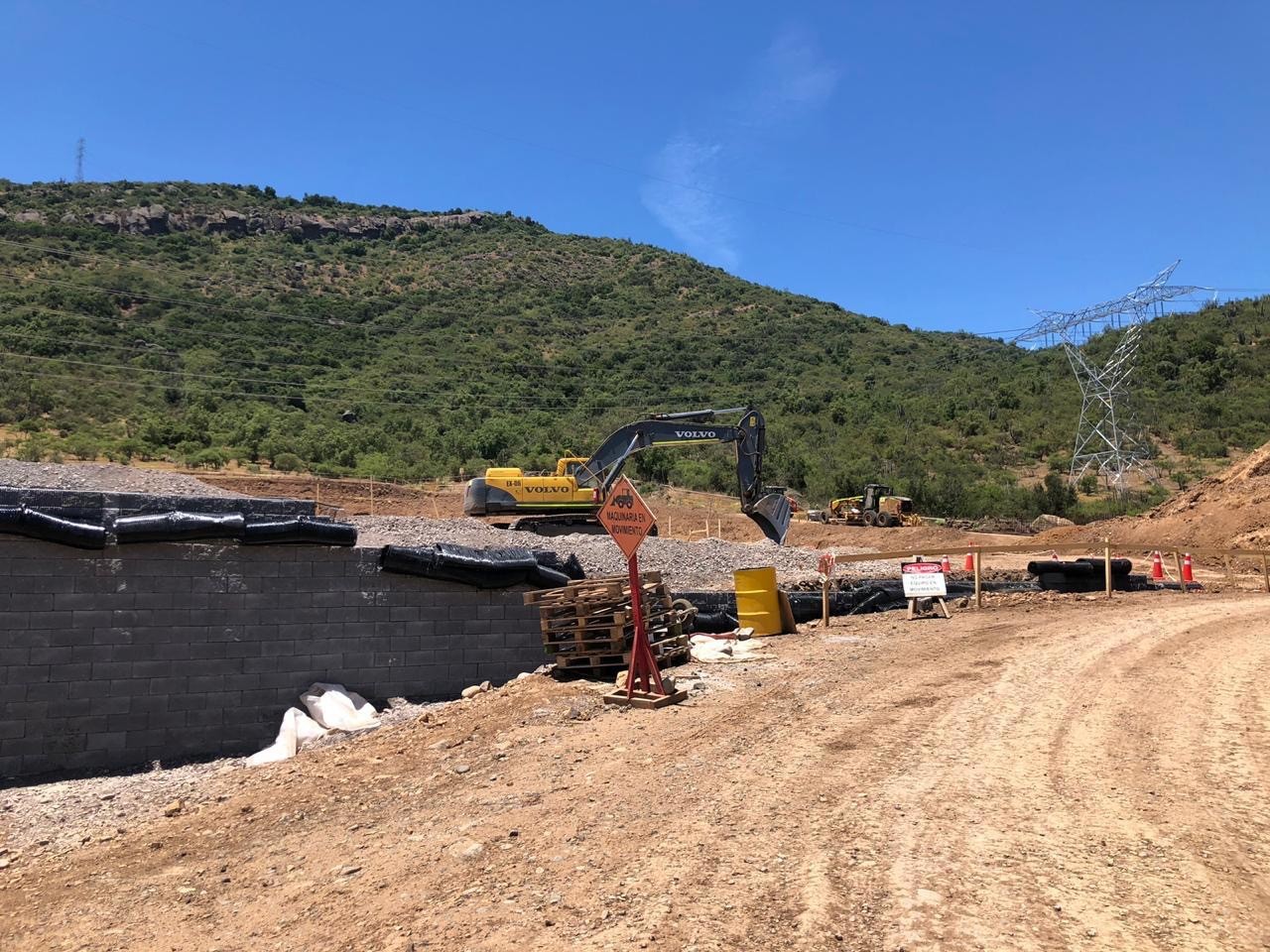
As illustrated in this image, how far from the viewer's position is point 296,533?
10172mm

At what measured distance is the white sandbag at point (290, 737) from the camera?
9.23 meters

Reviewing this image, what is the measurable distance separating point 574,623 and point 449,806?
412 centimetres

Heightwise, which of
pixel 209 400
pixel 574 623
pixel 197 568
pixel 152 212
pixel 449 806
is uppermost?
pixel 152 212

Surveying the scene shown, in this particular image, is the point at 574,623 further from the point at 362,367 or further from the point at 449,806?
the point at 362,367

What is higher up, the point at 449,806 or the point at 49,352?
the point at 49,352

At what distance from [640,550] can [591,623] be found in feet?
41.2

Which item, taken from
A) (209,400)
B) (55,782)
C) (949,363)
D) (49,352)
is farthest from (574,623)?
(949,363)

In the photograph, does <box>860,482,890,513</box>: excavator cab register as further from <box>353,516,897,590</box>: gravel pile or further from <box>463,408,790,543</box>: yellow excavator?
<box>463,408,790,543</box>: yellow excavator

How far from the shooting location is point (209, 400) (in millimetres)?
52312

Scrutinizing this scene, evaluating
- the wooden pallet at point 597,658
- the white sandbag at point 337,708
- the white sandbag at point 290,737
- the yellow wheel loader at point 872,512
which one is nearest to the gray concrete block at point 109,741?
the white sandbag at point 290,737

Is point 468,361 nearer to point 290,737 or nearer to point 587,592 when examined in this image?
point 587,592

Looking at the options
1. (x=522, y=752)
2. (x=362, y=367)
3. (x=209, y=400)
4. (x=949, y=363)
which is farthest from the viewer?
(x=949, y=363)

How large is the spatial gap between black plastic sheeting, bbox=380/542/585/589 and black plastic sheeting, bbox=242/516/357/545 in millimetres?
594

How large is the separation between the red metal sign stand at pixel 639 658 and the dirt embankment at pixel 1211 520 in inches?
889
